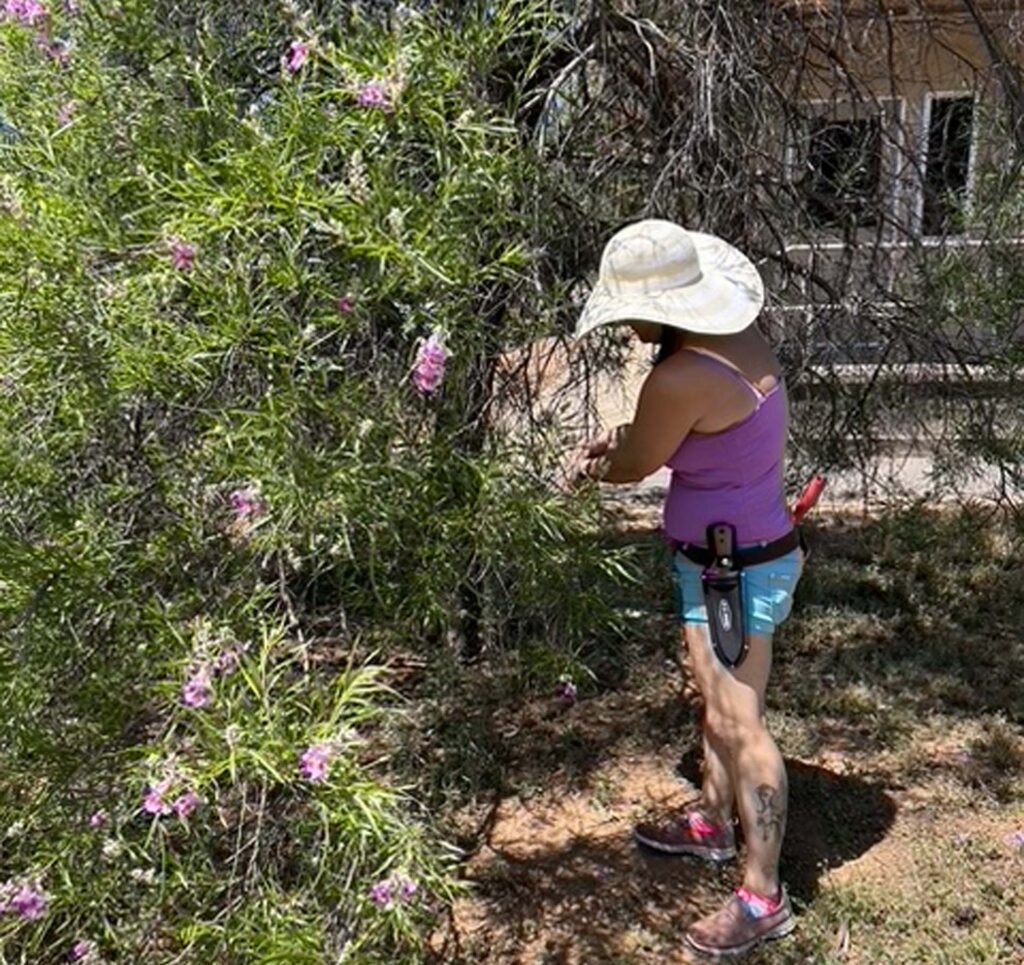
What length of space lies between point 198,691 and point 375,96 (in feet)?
3.65

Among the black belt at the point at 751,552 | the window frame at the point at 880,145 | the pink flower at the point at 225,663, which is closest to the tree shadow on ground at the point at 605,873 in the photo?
the black belt at the point at 751,552

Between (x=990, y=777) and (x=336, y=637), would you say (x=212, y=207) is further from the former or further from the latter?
(x=990, y=777)

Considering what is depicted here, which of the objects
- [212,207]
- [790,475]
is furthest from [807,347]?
[212,207]

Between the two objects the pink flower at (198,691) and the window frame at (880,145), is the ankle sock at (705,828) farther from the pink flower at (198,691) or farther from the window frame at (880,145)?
the window frame at (880,145)

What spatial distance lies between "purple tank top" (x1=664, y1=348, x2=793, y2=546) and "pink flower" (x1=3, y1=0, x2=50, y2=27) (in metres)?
1.69

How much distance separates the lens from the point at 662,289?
256cm

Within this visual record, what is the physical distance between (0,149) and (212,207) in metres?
0.69

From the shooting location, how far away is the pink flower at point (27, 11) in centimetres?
251

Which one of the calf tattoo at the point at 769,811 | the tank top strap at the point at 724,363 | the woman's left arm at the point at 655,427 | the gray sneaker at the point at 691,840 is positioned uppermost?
the tank top strap at the point at 724,363

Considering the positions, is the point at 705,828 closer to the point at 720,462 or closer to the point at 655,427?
the point at 720,462

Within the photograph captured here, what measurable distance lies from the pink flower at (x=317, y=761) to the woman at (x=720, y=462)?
103cm

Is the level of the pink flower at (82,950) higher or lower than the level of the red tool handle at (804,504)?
lower

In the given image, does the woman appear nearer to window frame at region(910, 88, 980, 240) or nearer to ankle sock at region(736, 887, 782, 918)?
ankle sock at region(736, 887, 782, 918)

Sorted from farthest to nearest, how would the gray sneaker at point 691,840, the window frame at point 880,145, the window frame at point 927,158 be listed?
the window frame at point 927,158
the window frame at point 880,145
the gray sneaker at point 691,840
